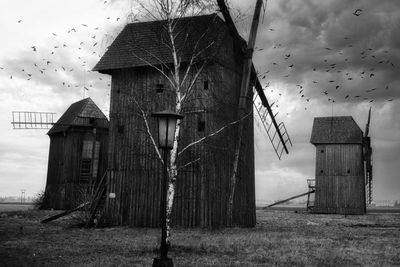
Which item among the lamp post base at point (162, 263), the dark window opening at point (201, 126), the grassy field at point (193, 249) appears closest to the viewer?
the lamp post base at point (162, 263)

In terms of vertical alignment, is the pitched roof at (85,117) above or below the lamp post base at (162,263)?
above

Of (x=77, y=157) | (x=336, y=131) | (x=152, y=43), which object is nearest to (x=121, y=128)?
(x=152, y=43)

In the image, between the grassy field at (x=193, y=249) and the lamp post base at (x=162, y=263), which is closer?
the lamp post base at (x=162, y=263)

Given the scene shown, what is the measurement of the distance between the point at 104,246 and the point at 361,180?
33.5 m

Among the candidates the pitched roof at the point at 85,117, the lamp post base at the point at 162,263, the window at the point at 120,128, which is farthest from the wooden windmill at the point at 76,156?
the lamp post base at the point at 162,263

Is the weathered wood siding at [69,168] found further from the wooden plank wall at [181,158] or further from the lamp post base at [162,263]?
the lamp post base at [162,263]

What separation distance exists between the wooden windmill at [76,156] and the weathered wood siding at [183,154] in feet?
43.9

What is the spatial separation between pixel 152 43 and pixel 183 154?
255 inches

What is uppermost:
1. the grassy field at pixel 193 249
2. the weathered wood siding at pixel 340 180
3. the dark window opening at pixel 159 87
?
the dark window opening at pixel 159 87

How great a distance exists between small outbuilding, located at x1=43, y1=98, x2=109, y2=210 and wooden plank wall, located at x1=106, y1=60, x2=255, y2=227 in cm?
1332

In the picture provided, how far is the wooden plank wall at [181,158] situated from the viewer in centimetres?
2245

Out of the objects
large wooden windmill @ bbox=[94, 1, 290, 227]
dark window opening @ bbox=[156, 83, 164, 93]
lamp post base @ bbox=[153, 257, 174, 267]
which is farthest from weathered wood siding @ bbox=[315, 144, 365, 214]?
lamp post base @ bbox=[153, 257, 174, 267]

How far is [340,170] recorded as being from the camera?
44344 millimetres

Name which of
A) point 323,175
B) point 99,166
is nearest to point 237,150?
point 99,166
